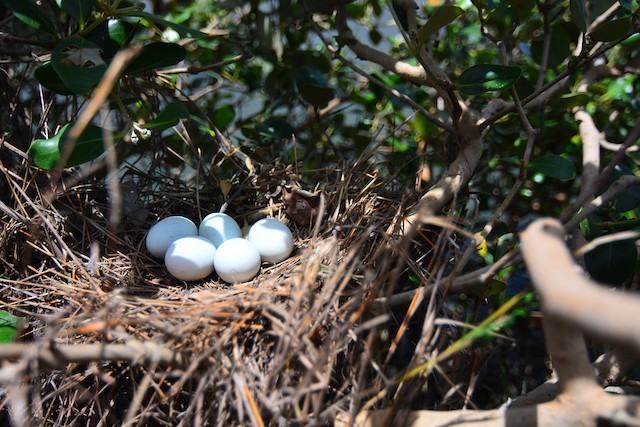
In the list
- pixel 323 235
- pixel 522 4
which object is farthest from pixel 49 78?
pixel 522 4

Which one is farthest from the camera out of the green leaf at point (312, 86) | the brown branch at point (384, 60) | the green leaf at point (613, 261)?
the green leaf at point (312, 86)

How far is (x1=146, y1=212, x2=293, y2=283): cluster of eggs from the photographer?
1075mm

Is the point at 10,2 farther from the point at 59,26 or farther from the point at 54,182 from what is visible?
the point at 54,182

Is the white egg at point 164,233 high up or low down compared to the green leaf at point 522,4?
down

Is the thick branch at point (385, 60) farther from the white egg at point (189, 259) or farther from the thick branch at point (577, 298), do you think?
the thick branch at point (577, 298)

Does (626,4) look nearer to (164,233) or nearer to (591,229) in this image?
(591,229)

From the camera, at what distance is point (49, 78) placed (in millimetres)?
1025

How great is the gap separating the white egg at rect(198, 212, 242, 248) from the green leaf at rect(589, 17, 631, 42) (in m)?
0.83

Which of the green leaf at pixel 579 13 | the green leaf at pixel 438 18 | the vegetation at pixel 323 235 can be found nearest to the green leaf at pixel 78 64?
the vegetation at pixel 323 235

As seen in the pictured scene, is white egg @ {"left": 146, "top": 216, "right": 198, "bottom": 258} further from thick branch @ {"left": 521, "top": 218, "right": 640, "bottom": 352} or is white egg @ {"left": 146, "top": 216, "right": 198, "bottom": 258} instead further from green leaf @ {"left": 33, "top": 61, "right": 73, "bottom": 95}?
thick branch @ {"left": 521, "top": 218, "right": 640, "bottom": 352}

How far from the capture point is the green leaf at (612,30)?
106 cm

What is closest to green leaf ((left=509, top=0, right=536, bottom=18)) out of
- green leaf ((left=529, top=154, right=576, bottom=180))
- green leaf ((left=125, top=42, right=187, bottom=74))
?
green leaf ((left=529, top=154, right=576, bottom=180))

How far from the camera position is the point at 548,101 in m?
1.28

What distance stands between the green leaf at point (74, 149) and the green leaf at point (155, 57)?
145mm
